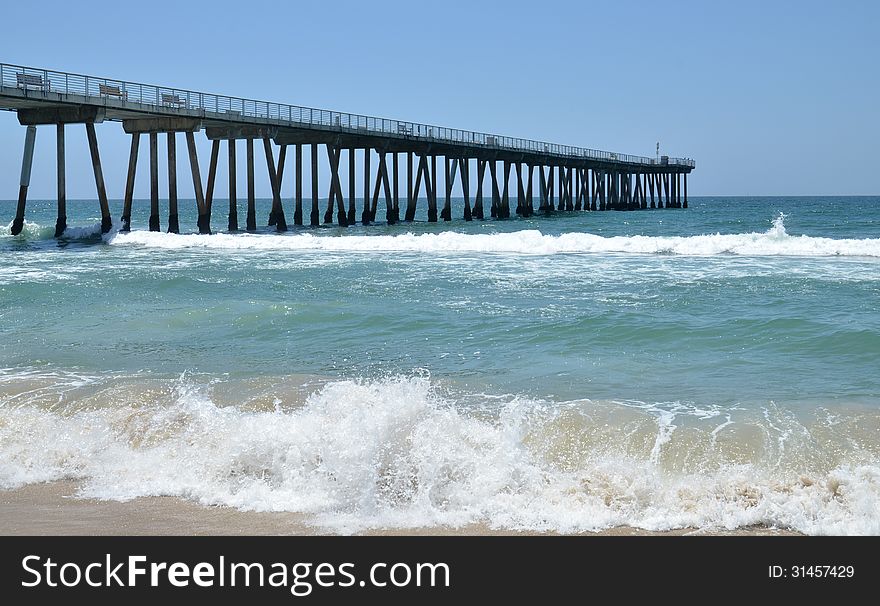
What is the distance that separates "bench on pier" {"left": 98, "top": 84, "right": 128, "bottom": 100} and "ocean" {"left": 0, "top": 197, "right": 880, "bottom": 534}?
10454 mm

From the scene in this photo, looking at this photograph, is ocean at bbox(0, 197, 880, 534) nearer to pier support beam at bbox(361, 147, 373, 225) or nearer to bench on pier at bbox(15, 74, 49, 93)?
bench on pier at bbox(15, 74, 49, 93)

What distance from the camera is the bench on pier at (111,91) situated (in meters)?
25.9

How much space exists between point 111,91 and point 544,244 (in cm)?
1294

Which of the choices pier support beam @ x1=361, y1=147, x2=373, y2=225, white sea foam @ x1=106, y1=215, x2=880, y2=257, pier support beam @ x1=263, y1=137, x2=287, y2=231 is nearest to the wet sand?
white sea foam @ x1=106, y1=215, x2=880, y2=257

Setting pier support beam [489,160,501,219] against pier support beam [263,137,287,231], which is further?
pier support beam [489,160,501,219]

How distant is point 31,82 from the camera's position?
23.6 m

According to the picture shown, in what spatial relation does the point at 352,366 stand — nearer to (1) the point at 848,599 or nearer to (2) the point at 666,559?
(2) the point at 666,559

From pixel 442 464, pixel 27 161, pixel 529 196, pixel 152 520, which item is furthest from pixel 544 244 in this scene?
pixel 529 196

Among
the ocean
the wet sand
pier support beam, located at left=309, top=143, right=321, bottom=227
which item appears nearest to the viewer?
the wet sand

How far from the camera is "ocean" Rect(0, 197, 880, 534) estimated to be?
17.7 feet

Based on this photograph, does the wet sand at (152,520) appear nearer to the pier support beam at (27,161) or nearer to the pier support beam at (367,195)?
the pier support beam at (27,161)

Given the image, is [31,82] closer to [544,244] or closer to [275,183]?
[275,183]

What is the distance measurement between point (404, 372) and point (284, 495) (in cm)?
354

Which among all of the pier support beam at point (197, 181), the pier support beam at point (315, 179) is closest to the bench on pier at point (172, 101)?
the pier support beam at point (197, 181)
